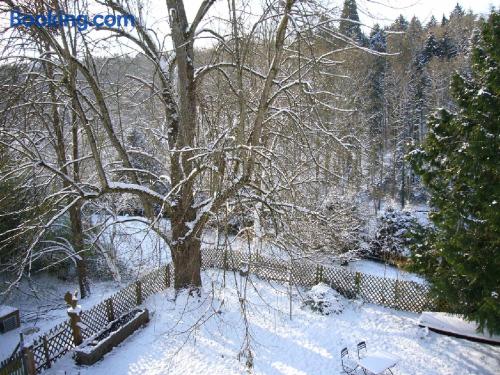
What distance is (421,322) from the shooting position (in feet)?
28.2

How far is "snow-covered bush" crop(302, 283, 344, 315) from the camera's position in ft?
31.4

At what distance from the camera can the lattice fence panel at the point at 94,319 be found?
8.31m

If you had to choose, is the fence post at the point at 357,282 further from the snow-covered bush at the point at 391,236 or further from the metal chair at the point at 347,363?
the snow-covered bush at the point at 391,236

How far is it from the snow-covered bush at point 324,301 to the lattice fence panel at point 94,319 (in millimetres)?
4776

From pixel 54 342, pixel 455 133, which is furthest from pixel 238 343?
pixel 455 133

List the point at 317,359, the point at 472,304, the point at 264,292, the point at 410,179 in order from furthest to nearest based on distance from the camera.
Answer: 1. the point at 410,179
2. the point at 264,292
3. the point at 317,359
4. the point at 472,304

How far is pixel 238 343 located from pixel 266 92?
541 cm

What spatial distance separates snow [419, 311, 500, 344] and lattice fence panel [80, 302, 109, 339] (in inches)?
287

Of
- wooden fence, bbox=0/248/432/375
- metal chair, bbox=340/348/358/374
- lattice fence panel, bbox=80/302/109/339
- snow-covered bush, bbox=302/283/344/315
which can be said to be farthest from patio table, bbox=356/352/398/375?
lattice fence panel, bbox=80/302/109/339

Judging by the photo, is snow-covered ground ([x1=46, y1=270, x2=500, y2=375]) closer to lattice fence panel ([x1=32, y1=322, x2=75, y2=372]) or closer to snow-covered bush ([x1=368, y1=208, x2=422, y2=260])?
lattice fence panel ([x1=32, y1=322, x2=75, y2=372])

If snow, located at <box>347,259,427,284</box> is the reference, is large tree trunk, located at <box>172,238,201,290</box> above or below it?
above

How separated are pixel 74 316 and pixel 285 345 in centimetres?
443

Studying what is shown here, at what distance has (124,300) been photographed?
31.4 feet

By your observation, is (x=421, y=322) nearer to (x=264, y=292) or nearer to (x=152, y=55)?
(x=264, y=292)
